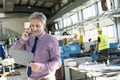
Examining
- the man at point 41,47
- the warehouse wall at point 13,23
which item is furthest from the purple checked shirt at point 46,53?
the warehouse wall at point 13,23

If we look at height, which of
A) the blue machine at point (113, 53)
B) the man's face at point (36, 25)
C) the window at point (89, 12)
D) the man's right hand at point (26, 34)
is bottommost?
the blue machine at point (113, 53)

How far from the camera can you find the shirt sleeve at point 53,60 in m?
1.51

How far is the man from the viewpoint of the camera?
1557mm

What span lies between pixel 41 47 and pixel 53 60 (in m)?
0.13

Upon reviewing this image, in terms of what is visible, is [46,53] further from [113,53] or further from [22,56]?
[113,53]

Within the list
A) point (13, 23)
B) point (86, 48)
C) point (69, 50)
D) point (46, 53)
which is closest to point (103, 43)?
point (86, 48)

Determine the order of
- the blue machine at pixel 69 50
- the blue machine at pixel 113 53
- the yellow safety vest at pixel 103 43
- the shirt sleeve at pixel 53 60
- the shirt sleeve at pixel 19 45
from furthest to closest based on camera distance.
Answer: the blue machine at pixel 69 50, the yellow safety vest at pixel 103 43, the blue machine at pixel 113 53, the shirt sleeve at pixel 19 45, the shirt sleeve at pixel 53 60

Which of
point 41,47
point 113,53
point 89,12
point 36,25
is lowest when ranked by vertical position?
point 113,53

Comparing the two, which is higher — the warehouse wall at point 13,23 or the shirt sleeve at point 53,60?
the warehouse wall at point 13,23

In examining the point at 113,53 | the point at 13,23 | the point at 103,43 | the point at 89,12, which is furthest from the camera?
the point at 13,23

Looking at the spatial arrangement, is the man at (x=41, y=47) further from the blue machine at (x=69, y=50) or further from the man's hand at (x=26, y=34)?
the blue machine at (x=69, y=50)

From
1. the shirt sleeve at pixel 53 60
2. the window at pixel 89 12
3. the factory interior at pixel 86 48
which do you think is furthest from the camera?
the window at pixel 89 12

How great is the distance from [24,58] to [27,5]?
536 inches

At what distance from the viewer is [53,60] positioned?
61.5 inches
